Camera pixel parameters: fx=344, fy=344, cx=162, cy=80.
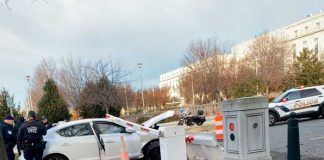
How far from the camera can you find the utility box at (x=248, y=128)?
5.23m

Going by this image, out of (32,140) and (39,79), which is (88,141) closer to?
(32,140)

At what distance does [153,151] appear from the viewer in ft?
29.9

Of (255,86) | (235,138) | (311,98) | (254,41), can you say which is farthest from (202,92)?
(235,138)

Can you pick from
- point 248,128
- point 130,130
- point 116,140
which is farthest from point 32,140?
point 248,128

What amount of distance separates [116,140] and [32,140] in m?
2.04

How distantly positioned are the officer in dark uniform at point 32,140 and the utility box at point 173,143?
327cm

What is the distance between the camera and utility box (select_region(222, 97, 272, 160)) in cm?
523

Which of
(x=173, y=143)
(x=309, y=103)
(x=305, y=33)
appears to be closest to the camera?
(x=173, y=143)

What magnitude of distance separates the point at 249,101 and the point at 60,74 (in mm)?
36508

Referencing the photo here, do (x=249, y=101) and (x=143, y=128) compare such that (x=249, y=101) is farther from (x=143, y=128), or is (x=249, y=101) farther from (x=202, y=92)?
(x=202, y=92)

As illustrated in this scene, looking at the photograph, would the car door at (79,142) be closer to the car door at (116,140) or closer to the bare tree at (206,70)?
the car door at (116,140)

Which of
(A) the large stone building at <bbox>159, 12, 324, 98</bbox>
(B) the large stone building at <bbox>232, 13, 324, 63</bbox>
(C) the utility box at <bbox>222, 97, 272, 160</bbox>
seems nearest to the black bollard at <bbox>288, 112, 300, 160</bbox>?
(C) the utility box at <bbox>222, 97, 272, 160</bbox>

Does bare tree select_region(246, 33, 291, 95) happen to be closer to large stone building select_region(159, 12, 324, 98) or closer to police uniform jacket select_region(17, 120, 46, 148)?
large stone building select_region(159, 12, 324, 98)

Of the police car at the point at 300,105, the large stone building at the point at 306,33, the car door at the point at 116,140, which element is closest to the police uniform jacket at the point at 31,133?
the car door at the point at 116,140
